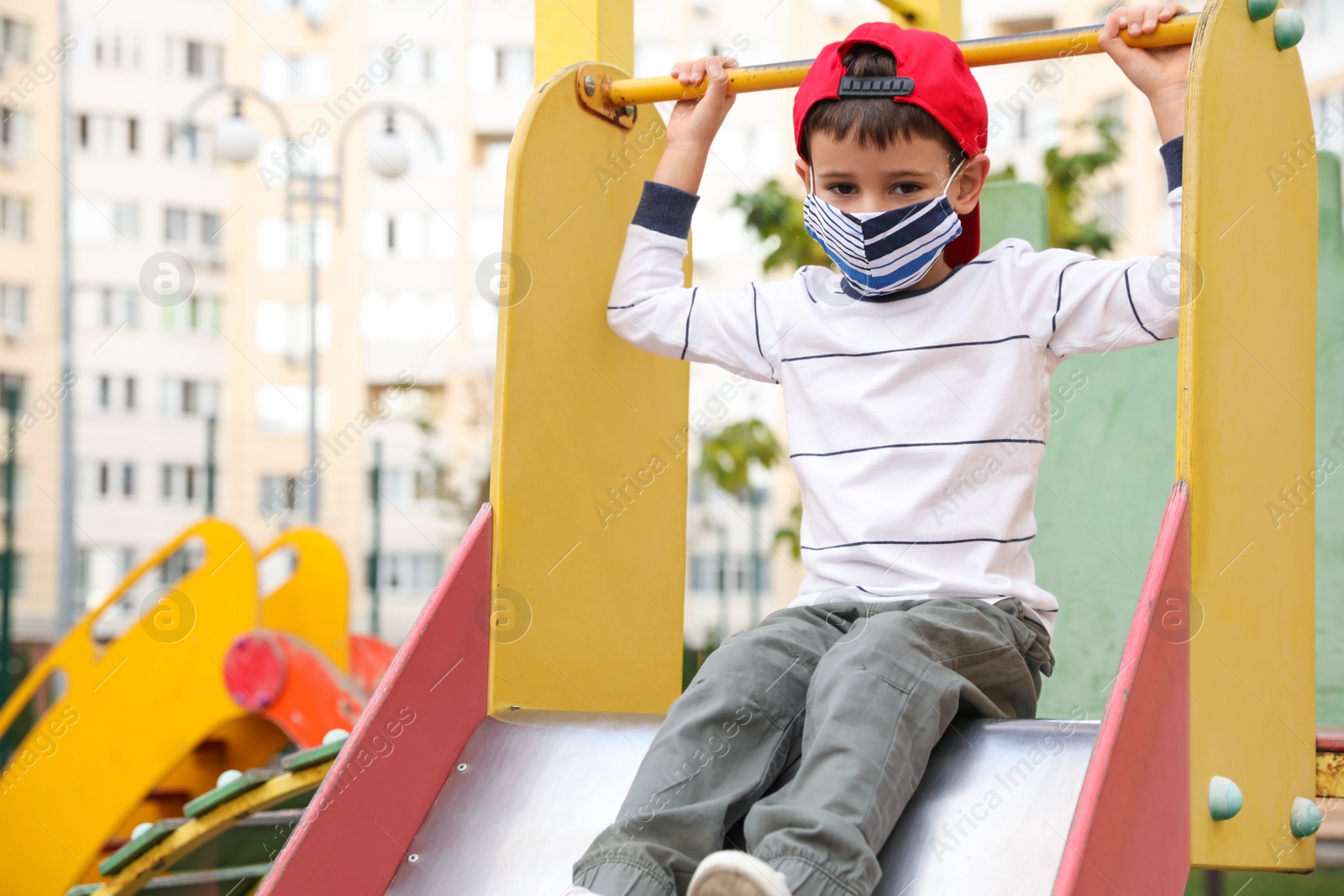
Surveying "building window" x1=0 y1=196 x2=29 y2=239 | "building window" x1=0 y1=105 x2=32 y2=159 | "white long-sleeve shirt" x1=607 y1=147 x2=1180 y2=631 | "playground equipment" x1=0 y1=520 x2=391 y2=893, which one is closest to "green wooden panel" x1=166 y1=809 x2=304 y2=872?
"playground equipment" x1=0 y1=520 x2=391 y2=893

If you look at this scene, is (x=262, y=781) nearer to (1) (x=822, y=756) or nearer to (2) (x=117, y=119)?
(1) (x=822, y=756)

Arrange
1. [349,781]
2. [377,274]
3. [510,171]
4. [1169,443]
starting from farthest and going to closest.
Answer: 1. [377,274]
2. [1169,443]
3. [510,171]
4. [349,781]

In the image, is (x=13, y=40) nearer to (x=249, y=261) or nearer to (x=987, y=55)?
(x=249, y=261)

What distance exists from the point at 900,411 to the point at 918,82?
0.45 metres

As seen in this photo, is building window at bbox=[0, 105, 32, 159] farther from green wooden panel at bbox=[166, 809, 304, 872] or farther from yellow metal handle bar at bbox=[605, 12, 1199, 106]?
yellow metal handle bar at bbox=[605, 12, 1199, 106]

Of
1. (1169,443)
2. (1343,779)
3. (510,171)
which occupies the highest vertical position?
(510,171)

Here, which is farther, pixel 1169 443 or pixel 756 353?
pixel 1169 443

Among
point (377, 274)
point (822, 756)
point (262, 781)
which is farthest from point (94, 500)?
point (822, 756)

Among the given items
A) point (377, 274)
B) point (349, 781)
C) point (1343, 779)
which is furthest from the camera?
point (377, 274)

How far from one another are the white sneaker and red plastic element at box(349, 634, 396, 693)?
468 cm

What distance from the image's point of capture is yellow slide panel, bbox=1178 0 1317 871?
5.60 feet

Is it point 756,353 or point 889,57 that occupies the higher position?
point 889,57

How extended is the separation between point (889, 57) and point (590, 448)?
2.60 feet

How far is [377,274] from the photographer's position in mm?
28750
